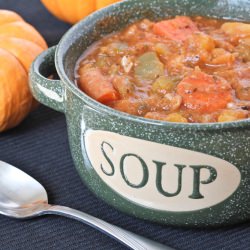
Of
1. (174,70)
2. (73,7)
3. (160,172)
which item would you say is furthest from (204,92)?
(73,7)

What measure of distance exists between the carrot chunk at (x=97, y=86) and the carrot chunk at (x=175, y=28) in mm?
276

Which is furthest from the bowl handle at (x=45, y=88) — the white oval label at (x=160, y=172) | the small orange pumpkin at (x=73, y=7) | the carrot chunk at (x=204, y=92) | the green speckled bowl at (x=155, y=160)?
the small orange pumpkin at (x=73, y=7)

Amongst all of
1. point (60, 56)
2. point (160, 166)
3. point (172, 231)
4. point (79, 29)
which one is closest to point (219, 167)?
→ point (160, 166)

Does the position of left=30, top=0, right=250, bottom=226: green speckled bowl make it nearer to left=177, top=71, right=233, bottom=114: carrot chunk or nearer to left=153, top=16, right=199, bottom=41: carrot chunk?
left=177, top=71, right=233, bottom=114: carrot chunk

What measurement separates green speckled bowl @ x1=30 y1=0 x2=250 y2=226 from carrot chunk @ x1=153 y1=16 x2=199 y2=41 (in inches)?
12.8

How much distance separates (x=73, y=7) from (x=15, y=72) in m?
0.53

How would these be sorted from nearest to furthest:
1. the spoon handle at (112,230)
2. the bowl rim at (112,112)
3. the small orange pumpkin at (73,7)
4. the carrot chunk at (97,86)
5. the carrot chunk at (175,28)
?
the bowl rim at (112,112) < the spoon handle at (112,230) < the carrot chunk at (97,86) < the carrot chunk at (175,28) < the small orange pumpkin at (73,7)

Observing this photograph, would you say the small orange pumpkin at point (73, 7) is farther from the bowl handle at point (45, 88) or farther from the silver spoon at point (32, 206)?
the silver spoon at point (32, 206)

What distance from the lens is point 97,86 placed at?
1.58 metres

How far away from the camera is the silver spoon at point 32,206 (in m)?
1.45

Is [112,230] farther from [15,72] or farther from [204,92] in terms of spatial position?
[15,72]

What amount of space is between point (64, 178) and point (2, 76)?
368 mm

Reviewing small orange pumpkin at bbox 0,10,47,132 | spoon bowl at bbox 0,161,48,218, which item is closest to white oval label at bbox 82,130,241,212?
spoon bowl at bbox 0,161,48,218

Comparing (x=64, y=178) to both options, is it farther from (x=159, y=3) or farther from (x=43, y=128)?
(x=159, y=3)
